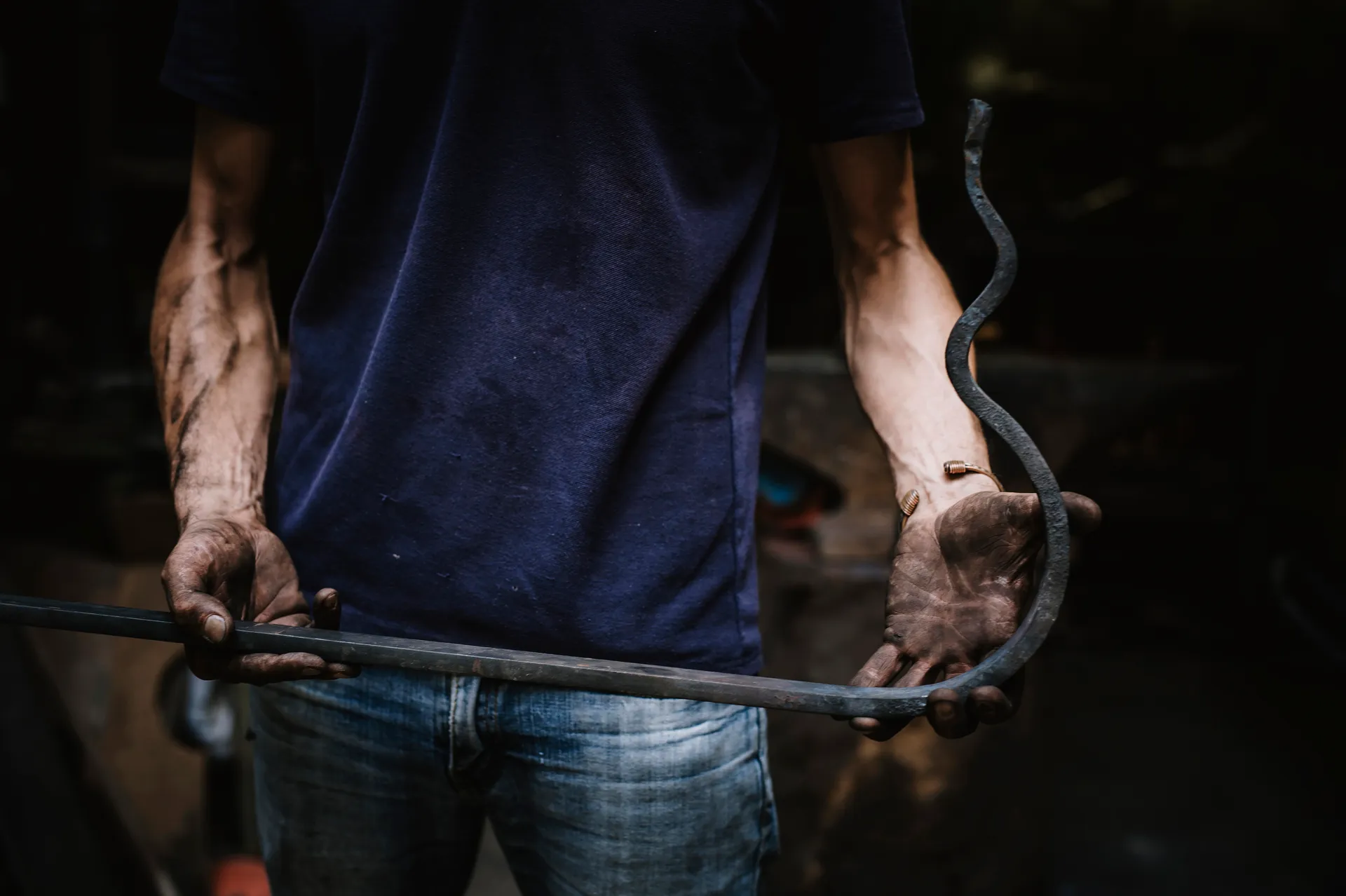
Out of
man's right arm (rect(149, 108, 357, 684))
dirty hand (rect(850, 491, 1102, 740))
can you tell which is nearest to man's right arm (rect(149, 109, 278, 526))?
man's right arm (rect(149, 108, 357, 684))

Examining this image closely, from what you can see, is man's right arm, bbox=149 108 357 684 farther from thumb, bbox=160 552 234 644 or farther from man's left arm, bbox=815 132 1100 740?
man's left arm, bbox=815 132 1100 740

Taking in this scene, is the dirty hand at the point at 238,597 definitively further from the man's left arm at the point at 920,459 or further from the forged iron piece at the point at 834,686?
the man's left arm at the point at 920,459

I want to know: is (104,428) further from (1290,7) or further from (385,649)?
(1290,7)

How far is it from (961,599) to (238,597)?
741 millimetres

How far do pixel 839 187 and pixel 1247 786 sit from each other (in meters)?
3.25

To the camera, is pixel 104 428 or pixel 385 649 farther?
pixel 104 428

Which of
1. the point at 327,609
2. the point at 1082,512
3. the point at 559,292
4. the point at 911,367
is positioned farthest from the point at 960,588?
the point at 327,609

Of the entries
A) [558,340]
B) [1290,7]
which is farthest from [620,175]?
[1290,7]

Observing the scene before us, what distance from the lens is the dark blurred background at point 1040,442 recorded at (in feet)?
8.53

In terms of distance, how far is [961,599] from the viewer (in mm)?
1038

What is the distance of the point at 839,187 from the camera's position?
125 centimetres

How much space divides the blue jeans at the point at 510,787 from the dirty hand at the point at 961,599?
Result: 212mm

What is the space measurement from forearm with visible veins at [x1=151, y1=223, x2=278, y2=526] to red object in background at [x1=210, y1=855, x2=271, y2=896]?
155 centimetres

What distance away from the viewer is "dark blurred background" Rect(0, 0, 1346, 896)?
2600 mm
